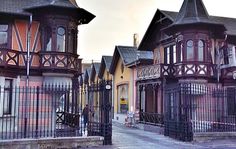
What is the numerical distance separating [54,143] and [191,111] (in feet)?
23.4

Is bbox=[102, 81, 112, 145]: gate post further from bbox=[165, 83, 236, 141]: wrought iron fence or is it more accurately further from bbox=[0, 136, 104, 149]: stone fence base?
bbox=[165, 83, 236, 141]: wrought iron fence

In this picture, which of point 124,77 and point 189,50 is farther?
point 124,77

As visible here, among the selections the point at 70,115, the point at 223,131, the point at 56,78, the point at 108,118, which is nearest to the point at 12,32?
the point at 56,78

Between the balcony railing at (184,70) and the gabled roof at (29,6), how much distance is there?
6.31 meters

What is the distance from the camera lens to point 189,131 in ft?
56.5

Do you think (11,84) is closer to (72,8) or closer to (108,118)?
(72,8)

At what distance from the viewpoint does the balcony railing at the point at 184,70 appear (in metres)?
23.1

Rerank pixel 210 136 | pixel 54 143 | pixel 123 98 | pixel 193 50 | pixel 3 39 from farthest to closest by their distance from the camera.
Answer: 1. pixel 123 98
2. pixel 193 50
3. pixel 3 39
4. pixel 210 136
5. pixel 54 143

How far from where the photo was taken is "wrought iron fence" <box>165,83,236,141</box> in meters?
17.4

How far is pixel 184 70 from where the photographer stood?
2339cm

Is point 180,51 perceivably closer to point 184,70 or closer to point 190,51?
point 190,51

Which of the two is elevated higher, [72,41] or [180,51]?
[72,41]

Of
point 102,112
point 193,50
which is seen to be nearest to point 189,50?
point 193,50

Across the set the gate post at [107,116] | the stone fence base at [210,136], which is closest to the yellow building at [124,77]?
the stone fence base at [210,136]
